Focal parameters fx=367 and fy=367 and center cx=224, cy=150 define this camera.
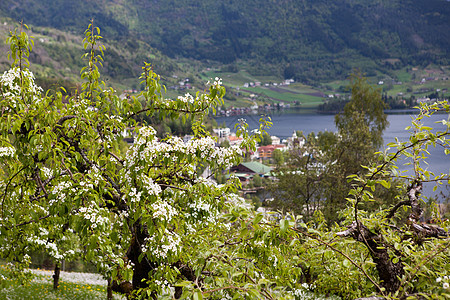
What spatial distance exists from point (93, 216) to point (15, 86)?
2524 millimetres

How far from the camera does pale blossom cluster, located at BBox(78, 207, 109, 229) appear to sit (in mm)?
4121

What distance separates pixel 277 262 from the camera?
228 inches

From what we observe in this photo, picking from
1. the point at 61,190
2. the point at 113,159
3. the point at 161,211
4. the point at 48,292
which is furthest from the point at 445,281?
the point at 48,292

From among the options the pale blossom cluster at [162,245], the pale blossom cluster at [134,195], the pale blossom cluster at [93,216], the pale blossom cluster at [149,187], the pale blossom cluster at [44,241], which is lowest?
the pale blossom cluster at [44,241]

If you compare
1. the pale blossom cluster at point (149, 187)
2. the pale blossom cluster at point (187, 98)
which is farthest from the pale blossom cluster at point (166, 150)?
the pale blossom cluster at point (187, 98)

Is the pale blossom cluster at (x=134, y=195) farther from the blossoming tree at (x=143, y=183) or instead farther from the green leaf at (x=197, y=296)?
the green leaf at (x=197, y=296)

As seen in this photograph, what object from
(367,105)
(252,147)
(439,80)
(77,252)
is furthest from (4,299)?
(439,80)

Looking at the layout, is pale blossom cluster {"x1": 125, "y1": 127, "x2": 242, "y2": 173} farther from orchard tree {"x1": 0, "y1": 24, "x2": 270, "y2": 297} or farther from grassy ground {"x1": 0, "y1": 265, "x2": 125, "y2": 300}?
grassy ground {"x1": 0, "y1": 265, "x2": 125, "y2": 300}

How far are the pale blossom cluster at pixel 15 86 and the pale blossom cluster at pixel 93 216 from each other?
185cm

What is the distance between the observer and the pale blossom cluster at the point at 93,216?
412 centimetres

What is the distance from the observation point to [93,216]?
4.14 metres

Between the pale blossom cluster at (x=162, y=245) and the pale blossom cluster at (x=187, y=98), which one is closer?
the pale blossom cluster at (x=162, y=245)

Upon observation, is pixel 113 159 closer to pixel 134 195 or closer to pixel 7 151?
pixel 134 195

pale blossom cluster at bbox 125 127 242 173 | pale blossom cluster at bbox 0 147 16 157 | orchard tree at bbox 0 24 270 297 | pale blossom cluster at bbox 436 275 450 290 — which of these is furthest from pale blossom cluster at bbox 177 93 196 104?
pale blossom cluster at bbox 436 275 450 290
